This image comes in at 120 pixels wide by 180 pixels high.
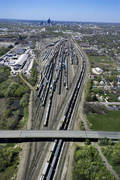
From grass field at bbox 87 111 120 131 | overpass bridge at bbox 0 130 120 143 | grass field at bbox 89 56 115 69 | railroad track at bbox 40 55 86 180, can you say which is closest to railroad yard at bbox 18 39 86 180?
railroad track at bbox 40 55 86 180

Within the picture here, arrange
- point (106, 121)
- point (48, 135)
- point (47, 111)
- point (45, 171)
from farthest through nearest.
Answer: point (47, 111) < point (106, 121) < point (48, 135) < point (45, 171)

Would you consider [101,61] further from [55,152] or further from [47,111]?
[55,152]

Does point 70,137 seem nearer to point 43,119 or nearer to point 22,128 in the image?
point 43,119

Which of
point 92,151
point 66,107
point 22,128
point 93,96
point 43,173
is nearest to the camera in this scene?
point 43,173

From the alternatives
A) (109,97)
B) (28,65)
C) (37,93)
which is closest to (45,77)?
(37,93)

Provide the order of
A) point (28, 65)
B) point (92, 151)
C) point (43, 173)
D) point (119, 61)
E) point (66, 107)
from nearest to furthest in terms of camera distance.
Result: 1. point (43, 173)
2. point (92, 151)
3. point (66, 107)
4. point (28, 65)
5. point (119, 61)

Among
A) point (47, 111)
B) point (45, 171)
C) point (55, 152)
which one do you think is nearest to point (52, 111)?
point (47, 111)

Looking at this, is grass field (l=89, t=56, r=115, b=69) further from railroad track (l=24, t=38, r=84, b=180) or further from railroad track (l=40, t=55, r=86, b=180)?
railroad track (l=40, t=55, r=86, b=180)
